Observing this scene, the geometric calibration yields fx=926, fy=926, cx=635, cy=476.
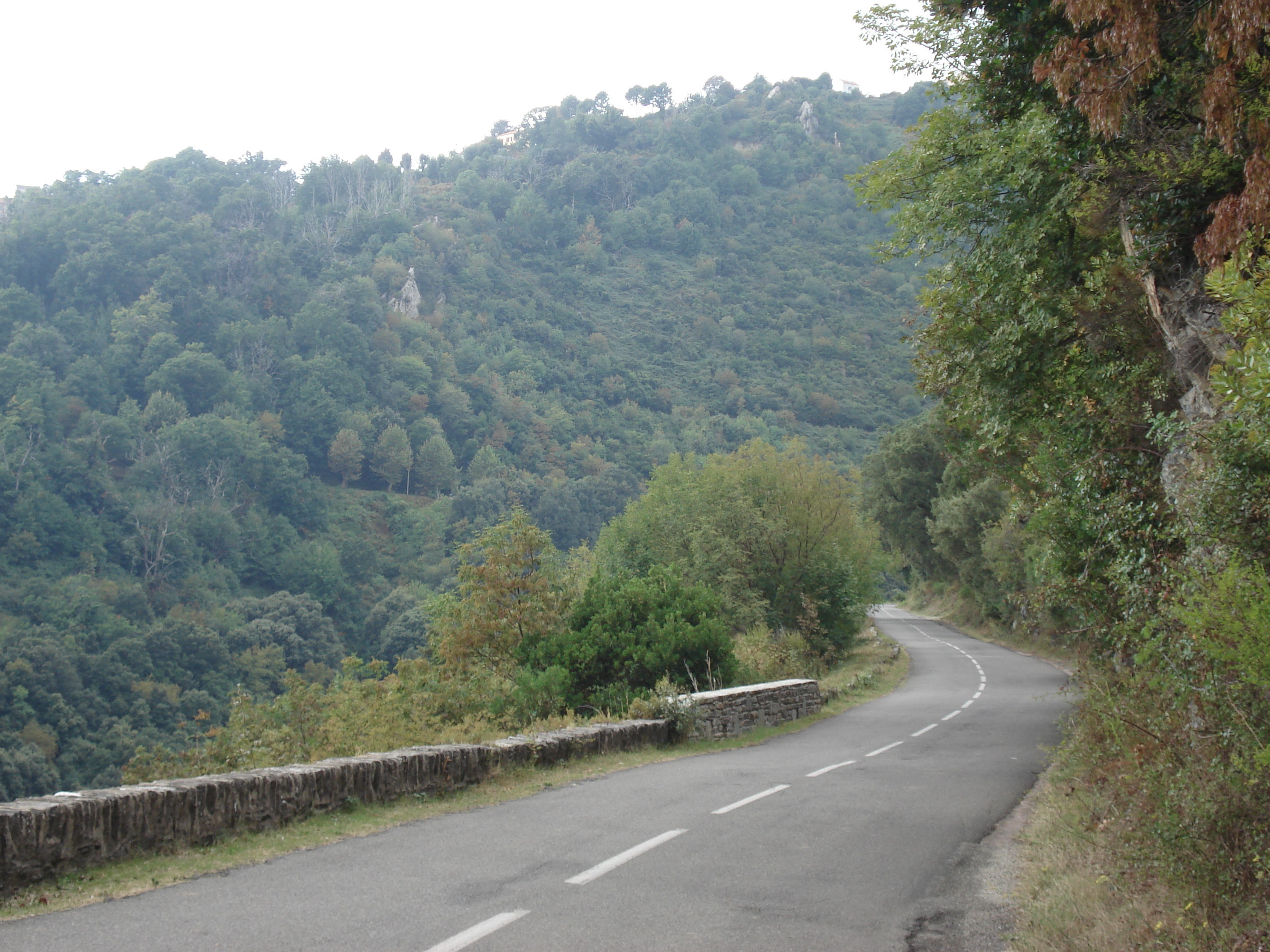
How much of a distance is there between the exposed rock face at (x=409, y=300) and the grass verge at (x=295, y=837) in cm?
14614

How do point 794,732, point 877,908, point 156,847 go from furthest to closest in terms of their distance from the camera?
point 794,732 < point 156,847 < point 877,908

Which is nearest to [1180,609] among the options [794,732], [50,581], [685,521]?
[794,732]

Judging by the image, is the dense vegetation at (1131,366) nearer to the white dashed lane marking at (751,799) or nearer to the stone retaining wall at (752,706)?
the white dashed lane marking at (751,799)

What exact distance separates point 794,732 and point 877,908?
11.5 metres

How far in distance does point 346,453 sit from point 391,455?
598 cm

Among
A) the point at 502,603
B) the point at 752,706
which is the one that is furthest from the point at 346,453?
the point at 752,706

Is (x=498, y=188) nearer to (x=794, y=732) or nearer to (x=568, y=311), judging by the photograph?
(x=568, y=311)

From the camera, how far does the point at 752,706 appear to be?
16.3 m

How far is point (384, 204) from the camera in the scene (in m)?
168

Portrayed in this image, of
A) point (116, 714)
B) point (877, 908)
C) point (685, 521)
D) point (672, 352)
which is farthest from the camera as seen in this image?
point (672, 352)

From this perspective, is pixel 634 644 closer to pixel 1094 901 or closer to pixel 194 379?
pixel 1094 901

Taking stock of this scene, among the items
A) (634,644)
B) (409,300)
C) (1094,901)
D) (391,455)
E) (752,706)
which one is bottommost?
(752,706)

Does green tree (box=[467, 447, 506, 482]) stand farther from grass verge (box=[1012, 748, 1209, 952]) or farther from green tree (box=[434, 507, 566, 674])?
grass verge (box=[1012, 748, 1209, 952])

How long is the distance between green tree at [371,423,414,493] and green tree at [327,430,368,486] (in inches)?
111
